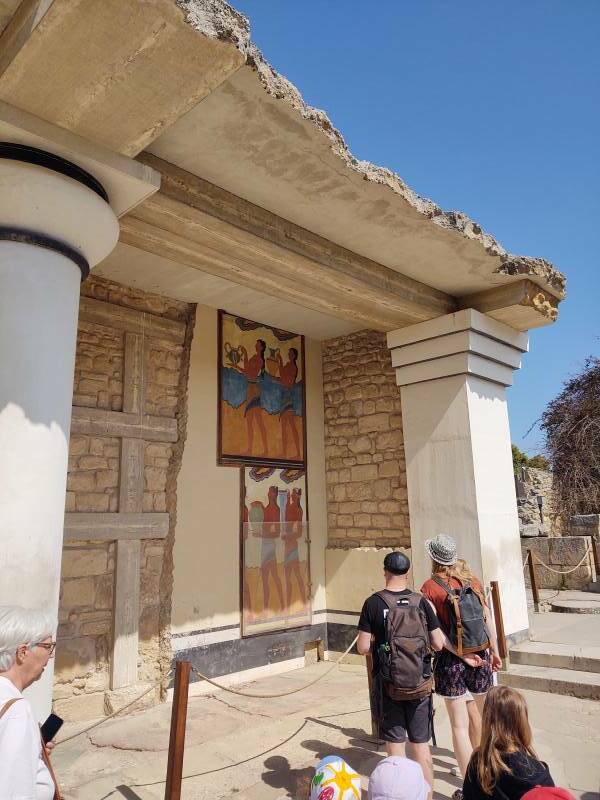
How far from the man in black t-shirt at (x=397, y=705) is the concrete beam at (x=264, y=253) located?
8.40ft

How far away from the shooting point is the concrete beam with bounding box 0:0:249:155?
A: 2488 millimetres

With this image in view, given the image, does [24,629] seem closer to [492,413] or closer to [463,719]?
[463,719]

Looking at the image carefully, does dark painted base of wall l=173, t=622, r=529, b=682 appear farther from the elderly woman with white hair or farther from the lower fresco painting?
the elderly woman with white hair

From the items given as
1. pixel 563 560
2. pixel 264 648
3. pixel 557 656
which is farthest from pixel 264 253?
pixel 563 560

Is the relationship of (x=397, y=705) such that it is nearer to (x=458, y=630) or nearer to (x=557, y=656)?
(x=458, y=630)

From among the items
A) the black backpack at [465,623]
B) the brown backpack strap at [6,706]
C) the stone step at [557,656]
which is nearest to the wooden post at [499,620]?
the stone step at [557,656]

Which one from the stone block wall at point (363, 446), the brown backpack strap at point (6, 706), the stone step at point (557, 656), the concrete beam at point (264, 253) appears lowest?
the stone step at point (557, 656)

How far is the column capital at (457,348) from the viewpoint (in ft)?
19.5

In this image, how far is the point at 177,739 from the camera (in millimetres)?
2779

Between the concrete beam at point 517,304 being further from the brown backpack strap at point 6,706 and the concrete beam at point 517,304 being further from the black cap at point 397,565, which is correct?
the brown backpack strap at point 6,706

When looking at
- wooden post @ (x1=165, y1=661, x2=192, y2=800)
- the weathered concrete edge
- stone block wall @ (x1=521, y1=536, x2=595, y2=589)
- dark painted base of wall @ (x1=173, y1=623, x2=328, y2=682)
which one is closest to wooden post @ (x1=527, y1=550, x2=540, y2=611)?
stone block wall @ (x1=521, y1=536, x2=595, y2=589)

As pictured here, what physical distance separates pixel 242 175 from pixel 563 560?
8.65 meters

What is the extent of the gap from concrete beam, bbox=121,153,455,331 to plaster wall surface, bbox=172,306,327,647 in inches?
52.9

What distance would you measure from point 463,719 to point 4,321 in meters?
3.12
